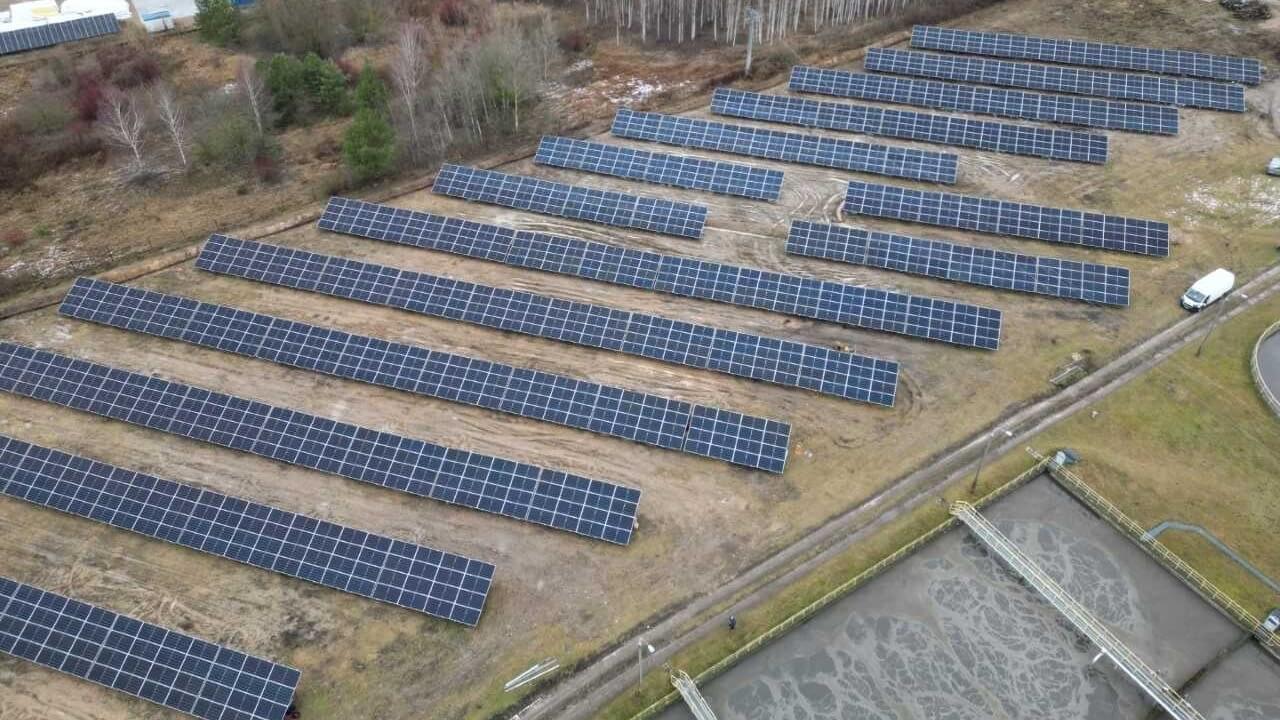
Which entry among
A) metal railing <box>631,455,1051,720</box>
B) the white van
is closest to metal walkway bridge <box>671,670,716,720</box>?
metal railing <box>631,455,1051,720</box>

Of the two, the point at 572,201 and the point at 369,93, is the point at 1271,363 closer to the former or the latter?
the point at 572,201

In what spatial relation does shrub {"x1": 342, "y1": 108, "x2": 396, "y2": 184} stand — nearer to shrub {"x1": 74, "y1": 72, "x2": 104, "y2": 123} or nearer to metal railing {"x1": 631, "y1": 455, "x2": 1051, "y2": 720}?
shrub {"x1": 74, "y1": 72, "x2": 104, "y2": 123}

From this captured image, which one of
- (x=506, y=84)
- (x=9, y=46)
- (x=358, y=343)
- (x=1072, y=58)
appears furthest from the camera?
(x=9, y=46)

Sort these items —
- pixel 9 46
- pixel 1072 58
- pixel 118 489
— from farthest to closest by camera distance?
pixel 9 46 → pixel 1072 58 → pixel 118 489

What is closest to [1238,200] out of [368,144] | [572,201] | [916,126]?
[916,126]

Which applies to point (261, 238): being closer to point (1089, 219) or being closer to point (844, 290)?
point (844, 290)

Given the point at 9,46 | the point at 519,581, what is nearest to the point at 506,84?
the point at 519,581
